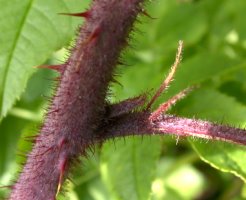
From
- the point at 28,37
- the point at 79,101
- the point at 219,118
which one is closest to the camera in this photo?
the point at 79,101

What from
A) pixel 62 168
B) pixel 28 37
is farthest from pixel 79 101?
pixel 28 37

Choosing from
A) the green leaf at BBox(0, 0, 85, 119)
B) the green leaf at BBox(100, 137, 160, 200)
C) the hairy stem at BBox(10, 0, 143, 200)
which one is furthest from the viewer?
the green leaf at BBox(100, 137, 160, 200)

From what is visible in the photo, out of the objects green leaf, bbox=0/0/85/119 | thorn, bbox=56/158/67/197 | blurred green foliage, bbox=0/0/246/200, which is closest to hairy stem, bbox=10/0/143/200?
thorn, bbox=56/158/67/197

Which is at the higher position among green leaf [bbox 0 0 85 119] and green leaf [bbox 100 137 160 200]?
green leaf [bbox 0 0 85 119]

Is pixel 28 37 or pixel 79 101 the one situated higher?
pixel 28 37

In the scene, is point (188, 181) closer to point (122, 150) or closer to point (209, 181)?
point (209, 181)

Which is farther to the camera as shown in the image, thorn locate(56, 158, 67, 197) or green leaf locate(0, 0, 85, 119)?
green leaf locate(0, 0, 85, 119)

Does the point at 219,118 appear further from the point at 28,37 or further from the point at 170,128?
the point at 28,37

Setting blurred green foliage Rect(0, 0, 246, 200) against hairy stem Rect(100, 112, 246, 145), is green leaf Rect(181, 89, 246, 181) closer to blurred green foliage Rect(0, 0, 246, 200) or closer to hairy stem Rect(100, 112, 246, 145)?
blurred green foliage Rect(0, 0, 246, 200)
